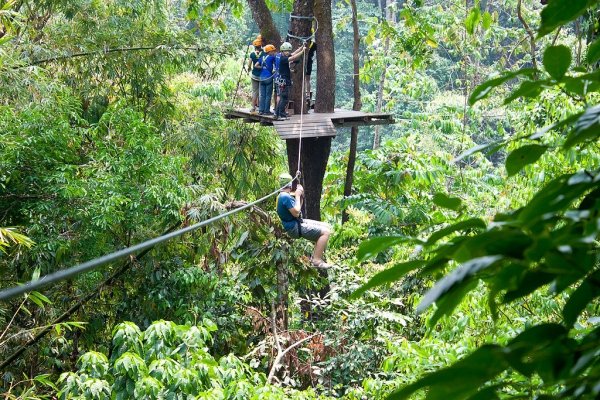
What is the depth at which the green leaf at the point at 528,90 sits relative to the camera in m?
0.69

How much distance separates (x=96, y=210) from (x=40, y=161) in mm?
605

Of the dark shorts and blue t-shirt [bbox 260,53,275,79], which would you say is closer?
the dark shorts

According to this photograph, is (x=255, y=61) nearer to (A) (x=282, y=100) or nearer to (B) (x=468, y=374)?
(A) (x=282, y=100)

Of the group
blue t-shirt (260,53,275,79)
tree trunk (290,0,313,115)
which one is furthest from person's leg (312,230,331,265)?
tree trunk (290,0,313,115)

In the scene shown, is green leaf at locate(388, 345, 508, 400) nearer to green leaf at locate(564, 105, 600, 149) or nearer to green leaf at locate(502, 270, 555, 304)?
green leaf at locate(502, 270, 555, 304)

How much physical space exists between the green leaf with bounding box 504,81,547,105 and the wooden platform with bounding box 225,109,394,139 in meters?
6.47

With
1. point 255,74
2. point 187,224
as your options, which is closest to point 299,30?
point 255,74

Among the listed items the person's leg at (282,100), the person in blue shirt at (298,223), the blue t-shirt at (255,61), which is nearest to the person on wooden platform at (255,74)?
the blue t-shirt at (255,61)

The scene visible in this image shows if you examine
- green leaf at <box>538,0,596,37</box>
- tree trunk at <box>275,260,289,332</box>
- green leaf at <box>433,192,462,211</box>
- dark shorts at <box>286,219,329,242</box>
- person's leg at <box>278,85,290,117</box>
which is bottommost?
tree trunk at <box>275,260,289,332</box>

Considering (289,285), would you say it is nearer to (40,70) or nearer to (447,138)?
(40,70)

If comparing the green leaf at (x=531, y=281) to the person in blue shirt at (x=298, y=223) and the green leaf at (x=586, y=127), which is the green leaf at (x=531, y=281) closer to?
the green leaf at (x=586, y=127)

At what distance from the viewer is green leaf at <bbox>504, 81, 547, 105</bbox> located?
69 centimetres

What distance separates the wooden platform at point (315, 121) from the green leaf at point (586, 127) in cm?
657

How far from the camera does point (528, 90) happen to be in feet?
2.34
